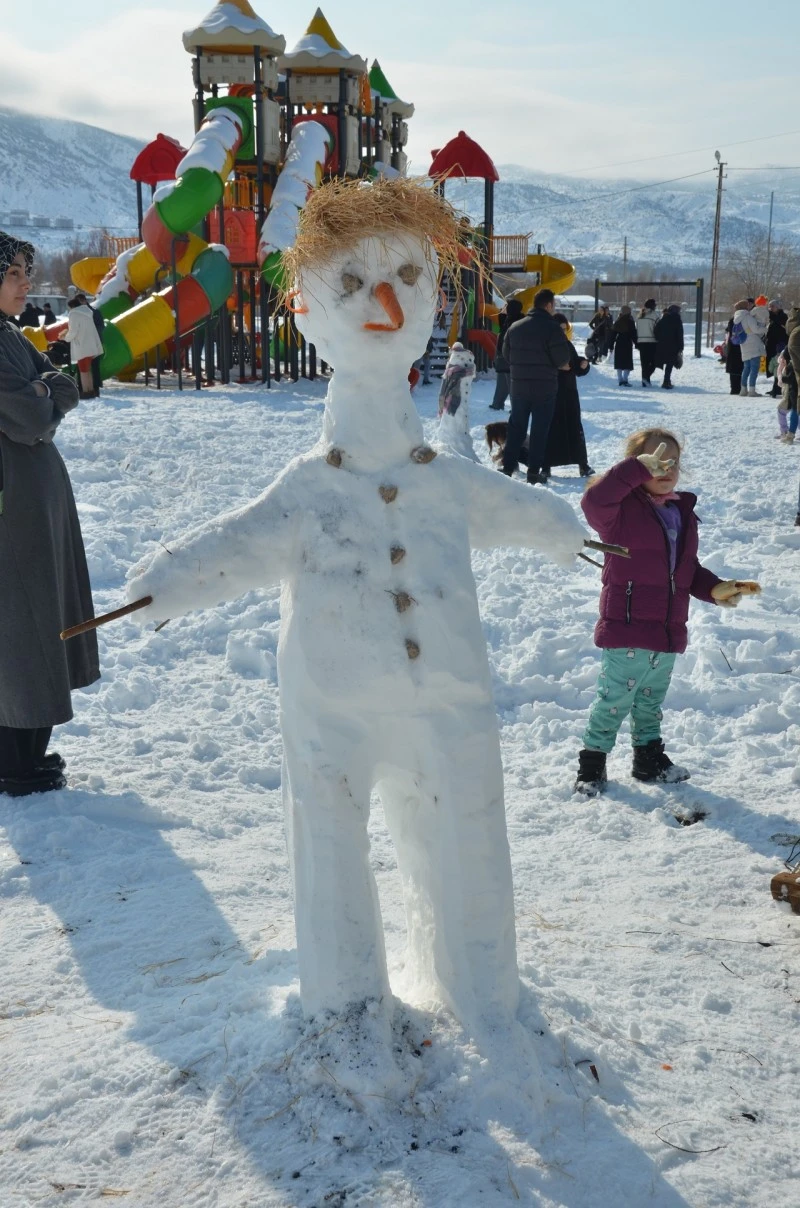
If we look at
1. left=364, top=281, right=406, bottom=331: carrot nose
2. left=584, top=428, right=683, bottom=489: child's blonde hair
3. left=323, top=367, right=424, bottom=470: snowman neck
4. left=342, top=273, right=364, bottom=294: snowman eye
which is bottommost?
left=584, top=428, right=683, bottom=489: child's blonde hair

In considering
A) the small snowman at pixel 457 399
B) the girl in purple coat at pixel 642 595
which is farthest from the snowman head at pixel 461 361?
the girl in purple coat at pixel 642 595

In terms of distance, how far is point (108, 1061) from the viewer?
8.50 ft

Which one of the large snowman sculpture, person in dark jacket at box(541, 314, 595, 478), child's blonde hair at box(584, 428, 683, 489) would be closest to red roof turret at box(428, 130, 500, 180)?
person in dark jacket at box(541, 314, 595, 478)

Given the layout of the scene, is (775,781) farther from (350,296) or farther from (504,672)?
(350,296)

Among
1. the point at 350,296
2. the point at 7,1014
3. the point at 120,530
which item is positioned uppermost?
the point at 350,296

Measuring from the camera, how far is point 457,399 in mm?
9633

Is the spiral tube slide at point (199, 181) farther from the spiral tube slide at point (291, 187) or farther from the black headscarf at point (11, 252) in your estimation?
the black headscarf at point (11, 252)

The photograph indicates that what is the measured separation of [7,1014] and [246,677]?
268 cm

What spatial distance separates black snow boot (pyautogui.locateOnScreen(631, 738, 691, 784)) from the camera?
171 inches

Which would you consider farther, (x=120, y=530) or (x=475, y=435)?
(x=475, y=435)

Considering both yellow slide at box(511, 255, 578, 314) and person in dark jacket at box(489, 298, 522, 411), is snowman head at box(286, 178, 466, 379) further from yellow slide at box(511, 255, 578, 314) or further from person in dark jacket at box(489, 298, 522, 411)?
yellow slide at box(511, 255, 578, 314)

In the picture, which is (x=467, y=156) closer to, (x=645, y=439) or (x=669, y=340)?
(x=669, y=340)

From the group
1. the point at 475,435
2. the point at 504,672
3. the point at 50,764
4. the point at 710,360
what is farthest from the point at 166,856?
the point at 710,360

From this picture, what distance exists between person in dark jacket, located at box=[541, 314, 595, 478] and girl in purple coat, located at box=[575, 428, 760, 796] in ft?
18.2
